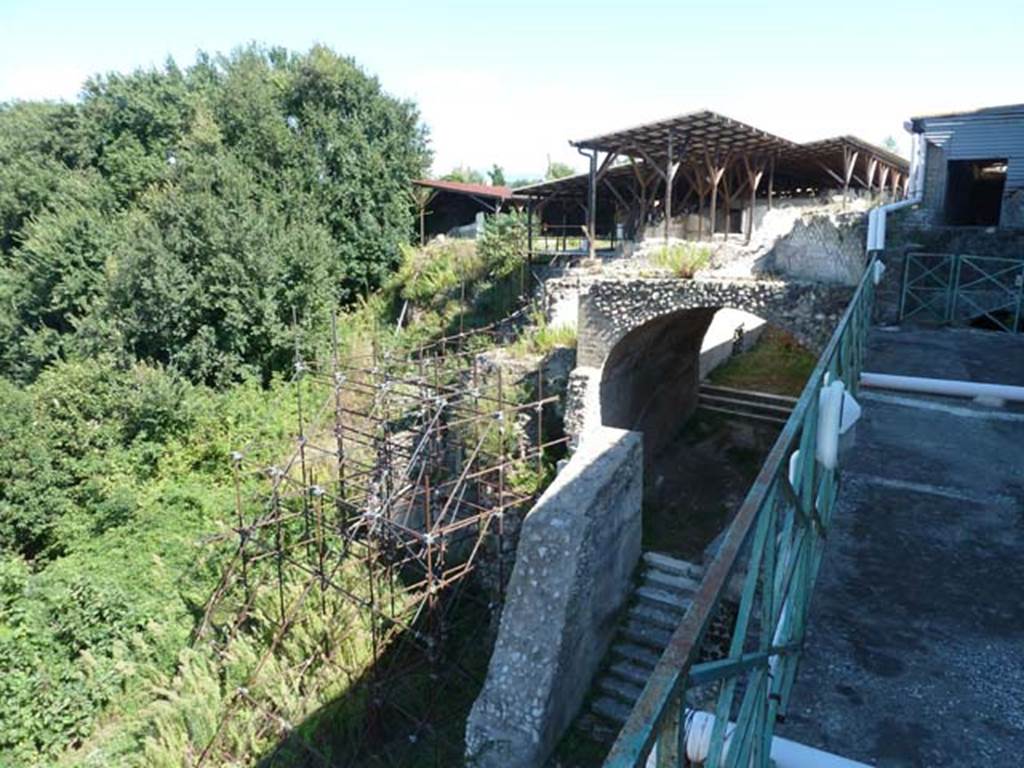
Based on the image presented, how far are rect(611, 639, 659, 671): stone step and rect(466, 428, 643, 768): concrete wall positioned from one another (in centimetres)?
22

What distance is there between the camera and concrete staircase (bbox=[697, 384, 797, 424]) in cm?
1421

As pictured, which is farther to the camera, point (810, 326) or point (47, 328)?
point (47, 328)

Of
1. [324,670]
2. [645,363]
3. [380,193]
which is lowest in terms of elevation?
[324,670]

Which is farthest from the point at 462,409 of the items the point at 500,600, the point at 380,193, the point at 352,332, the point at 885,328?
the point at 380,193

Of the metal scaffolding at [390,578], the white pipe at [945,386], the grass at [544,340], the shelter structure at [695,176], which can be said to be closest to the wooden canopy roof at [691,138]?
the shelter structure at [695,176]

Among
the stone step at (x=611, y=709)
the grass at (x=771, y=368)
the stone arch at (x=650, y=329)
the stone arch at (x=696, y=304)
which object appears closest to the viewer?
the stone step at (x=611, y=709)

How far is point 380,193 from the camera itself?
73.5 feet

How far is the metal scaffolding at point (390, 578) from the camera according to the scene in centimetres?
861

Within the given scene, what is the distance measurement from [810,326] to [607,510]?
4068 mm

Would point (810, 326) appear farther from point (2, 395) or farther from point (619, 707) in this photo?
point (2, 395)

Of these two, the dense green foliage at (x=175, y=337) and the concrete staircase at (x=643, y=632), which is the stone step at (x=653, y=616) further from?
the dense green foliage at (x=175, y=337)

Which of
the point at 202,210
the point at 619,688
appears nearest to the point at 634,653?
the point at 619,688

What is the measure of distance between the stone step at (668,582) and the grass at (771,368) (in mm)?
7011

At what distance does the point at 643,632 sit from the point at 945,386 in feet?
17.7
